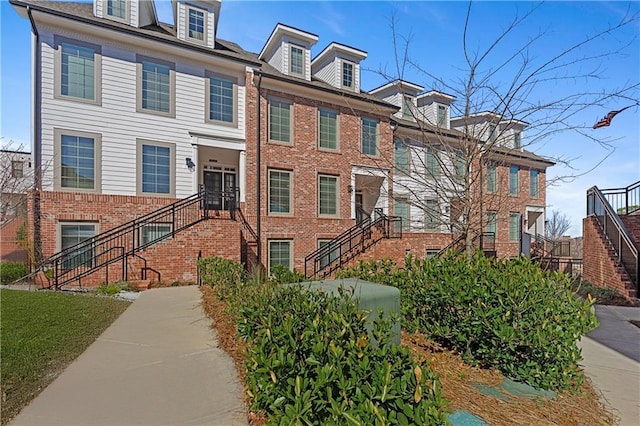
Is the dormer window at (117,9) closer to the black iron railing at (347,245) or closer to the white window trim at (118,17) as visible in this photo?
the white window trim at (118,17)

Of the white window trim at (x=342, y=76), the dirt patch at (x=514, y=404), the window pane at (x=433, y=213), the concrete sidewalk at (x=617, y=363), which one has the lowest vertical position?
the concrete sidewalk at (x=617, y=363)

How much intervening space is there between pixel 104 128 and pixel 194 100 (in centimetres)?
323

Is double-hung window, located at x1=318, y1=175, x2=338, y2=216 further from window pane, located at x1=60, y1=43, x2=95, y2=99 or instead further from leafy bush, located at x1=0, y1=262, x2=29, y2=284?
leafy bush, located at x1=0, y1=262, x2=29, y2=284

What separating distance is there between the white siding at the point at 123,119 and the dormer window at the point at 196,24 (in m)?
1.37

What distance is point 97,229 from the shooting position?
35.0 ft

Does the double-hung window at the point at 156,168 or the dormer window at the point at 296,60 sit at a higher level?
the dormer window at the point at 296,60

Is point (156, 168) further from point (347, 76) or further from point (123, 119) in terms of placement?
point (347, 76)

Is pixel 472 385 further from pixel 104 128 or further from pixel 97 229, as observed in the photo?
pixel 104 128

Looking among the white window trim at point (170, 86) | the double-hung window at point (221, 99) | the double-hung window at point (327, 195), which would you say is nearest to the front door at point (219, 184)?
the double-hung window at point (221, 99)

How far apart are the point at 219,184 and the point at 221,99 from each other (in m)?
3.61

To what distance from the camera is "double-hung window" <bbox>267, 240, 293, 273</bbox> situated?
44.1 feet

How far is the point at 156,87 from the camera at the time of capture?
11.9 m

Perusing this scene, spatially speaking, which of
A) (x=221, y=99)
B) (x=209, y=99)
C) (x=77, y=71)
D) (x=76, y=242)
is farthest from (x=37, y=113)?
(x=221, y=99)

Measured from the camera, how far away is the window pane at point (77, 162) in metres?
10.5
